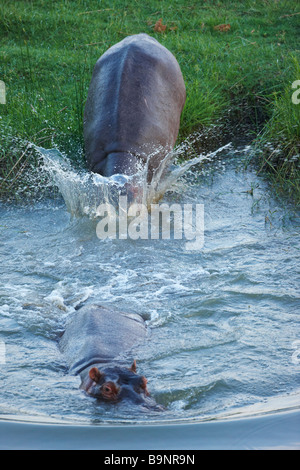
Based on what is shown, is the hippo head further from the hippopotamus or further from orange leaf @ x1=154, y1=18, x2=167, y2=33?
orange leaf @ x1=154, y1=18, x2=167, y2=33

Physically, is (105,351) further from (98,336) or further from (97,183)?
(97,183)

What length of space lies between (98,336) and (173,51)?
193 inches

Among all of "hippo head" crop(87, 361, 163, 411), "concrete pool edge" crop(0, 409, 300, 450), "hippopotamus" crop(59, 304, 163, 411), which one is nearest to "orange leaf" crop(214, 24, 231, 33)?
"hippopotamus" crop(59, 304, 163, 411)

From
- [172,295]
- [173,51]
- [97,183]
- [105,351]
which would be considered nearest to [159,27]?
[173,51]

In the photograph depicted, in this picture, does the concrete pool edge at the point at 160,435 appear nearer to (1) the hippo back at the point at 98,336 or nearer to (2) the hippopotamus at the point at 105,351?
(2) the hippopotamus at the point at 105,351

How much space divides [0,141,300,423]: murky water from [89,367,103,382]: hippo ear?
104 mm

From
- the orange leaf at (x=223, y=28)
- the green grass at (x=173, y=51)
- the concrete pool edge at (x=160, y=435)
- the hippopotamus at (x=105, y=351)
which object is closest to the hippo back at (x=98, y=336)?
the hippopotamus at (x=105, y=351)

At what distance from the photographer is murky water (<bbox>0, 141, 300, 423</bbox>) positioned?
318cm

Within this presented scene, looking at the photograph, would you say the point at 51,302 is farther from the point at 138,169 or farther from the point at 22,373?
the point at 138,169

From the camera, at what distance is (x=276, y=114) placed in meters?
6.37

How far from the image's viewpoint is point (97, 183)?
5176 millimetres

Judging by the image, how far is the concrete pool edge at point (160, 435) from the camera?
2.70m

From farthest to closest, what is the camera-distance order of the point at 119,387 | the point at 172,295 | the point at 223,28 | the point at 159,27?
the point at 223,28 < the point at 159,27 < the point at 172,295 < the point at 119,387
